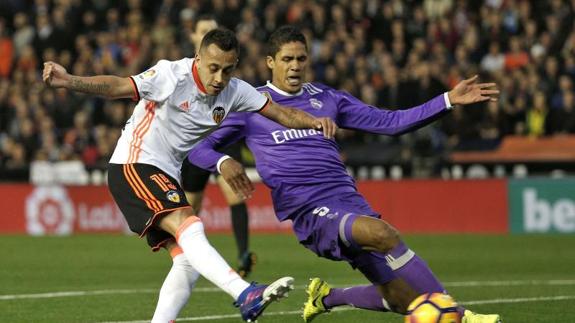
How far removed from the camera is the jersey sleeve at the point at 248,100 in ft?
30.0

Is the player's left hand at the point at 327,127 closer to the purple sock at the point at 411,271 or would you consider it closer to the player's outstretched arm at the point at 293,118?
the player's outstretched arm at the point at 293,118

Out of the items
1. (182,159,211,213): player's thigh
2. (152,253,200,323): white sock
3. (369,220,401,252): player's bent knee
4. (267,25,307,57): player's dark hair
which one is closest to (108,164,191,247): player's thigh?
(152,253,200,323): white sock

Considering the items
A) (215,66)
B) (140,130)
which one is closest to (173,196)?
(140,130)

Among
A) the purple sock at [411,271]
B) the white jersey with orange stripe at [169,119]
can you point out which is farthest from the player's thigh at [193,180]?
the purple sock at [411,271]

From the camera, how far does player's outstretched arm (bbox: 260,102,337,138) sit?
353 inches

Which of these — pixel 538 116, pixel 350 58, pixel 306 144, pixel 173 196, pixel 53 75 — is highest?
pixel 53 75

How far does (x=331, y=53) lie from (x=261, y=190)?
450 cm

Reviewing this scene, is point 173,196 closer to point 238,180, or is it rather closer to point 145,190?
point 145,190

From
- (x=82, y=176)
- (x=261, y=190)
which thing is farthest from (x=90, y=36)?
(x=261, y=190)

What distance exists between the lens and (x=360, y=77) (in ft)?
77.2

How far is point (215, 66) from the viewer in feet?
28.4

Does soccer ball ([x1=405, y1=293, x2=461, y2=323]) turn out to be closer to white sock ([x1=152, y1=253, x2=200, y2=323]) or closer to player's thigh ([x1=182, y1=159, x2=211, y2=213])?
white sock ([x1=152, y1=253, x2=200, y2=323])

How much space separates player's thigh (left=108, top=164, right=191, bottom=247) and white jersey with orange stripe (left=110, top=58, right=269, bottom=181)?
83 millimetres

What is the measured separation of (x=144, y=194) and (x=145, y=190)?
0.09ft
